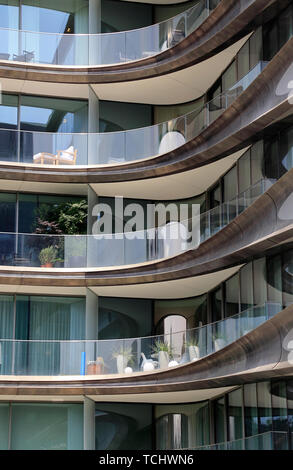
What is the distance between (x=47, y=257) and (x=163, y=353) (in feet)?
19.2

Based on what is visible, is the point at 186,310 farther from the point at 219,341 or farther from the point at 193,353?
the point at 219,341

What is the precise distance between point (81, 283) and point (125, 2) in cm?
1196

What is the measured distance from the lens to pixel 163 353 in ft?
104

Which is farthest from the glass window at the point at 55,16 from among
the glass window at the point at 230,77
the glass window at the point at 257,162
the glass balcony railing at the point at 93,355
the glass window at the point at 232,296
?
the glass window at the point at 232,296

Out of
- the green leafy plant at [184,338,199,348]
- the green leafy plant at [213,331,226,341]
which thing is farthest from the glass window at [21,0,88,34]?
the green leafy plant at [213,331,226,341]

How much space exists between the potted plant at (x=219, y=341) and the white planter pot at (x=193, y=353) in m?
1.35

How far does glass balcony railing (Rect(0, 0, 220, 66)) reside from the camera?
36312 millimetres

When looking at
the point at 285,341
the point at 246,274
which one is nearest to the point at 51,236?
the point at 246,274

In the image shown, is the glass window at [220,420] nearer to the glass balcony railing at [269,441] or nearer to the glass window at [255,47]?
the glass balcony railing at [269,441]

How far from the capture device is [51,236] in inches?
1371

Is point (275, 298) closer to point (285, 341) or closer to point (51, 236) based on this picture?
point (285, 341)

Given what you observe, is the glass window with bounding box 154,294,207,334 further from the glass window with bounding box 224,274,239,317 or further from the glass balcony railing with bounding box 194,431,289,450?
the glass balcony railing with bounding box 194,431,289,450

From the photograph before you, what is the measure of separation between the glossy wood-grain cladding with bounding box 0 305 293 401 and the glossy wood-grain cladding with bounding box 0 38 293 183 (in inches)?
234

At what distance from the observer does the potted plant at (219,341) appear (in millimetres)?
28334
